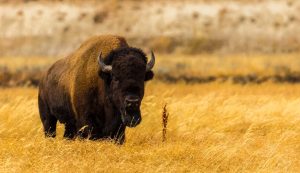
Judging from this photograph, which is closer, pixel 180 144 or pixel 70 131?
pixel 180 144

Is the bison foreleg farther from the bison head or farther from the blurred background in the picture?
the blurred background

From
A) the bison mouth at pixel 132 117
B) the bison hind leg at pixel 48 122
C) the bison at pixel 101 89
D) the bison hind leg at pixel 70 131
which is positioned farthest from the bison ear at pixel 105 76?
the bison hind leg at pixel 48 122

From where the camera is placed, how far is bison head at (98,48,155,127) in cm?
1199

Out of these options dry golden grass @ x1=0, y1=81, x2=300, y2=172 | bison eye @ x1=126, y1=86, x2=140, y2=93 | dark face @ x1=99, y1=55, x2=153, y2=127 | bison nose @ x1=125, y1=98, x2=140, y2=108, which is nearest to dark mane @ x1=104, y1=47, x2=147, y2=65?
dark face @ x1=99, y1=55, x2=153, y2=127

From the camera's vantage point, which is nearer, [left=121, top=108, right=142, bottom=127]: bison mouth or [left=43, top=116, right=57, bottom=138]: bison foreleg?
[left=121, top=108, right=142, bottom=127]: bison mouth

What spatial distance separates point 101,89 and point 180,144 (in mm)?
1442

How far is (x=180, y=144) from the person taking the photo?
1276 centimetres

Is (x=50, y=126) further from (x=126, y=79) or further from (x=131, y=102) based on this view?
(x=131, y=102)

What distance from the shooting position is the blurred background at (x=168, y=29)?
144 ft

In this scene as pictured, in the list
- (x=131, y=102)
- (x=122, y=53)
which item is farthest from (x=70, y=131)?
(x=131, y=102)

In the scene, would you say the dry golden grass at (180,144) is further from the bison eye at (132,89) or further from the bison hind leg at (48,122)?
the bison eye at (132,89)

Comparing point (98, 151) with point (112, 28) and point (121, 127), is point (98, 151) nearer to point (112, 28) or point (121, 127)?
point (121, 127)

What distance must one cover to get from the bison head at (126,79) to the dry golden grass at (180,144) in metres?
0.55

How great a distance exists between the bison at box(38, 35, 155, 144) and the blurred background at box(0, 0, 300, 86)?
23233 millimetres
